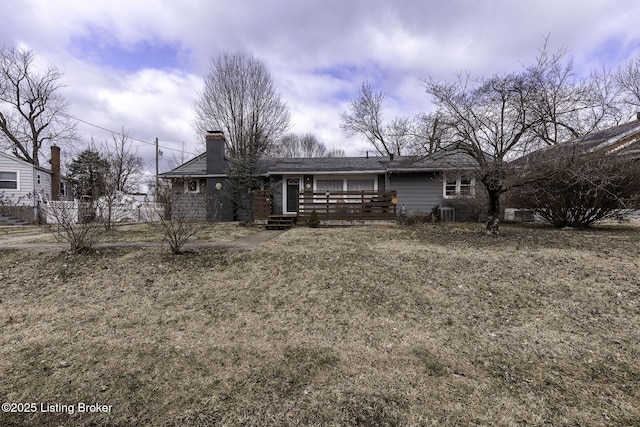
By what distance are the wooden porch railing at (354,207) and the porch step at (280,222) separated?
545 millimetres

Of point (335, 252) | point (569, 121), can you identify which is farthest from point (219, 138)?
point (569, 121)

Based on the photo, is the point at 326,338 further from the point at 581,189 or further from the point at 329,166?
the point at 329,166

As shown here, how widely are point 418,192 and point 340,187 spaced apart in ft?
12.1

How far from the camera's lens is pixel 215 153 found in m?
15.3

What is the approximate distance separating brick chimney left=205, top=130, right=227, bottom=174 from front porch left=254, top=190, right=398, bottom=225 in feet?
12.0

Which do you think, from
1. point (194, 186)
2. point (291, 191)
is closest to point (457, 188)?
point (291, 191)

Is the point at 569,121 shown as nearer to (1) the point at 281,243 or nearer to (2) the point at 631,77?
(1) the point at 281,243

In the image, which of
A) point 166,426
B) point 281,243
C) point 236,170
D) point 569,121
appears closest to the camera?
point 166,426

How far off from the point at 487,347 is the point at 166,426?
9.60 ft

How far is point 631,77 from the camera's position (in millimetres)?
17516

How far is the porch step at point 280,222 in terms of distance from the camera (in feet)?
39.1

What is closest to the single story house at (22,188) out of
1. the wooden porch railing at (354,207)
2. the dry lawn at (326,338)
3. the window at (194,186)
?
the window at (194,186)

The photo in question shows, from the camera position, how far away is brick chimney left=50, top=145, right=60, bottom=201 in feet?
71.1

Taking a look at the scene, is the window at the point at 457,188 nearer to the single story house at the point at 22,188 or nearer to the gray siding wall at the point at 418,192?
the gray siding wall at the point at 418,192
